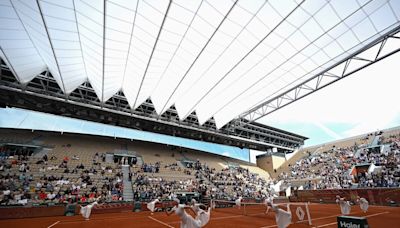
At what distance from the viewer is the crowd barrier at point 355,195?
72.7 feet

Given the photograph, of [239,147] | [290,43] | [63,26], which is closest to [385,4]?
[290,43]

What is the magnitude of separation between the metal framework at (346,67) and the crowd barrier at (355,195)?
1202cm

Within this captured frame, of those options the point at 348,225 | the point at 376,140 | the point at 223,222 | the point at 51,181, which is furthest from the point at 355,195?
the point at 51,181

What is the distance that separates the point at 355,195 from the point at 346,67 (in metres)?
14.7

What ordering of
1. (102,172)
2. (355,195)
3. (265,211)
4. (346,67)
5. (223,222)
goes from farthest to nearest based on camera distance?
Result: (102,172) < (355,195) < (265,211) < (346,67) < (223,222)

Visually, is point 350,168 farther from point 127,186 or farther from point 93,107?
point 93,107

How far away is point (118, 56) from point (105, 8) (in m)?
4.28

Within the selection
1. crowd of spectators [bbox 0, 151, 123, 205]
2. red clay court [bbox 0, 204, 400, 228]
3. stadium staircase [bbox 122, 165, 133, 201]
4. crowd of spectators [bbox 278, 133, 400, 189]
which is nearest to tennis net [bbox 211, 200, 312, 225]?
red clay court [bbox 0, 204, 400, 228]

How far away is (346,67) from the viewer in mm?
18391

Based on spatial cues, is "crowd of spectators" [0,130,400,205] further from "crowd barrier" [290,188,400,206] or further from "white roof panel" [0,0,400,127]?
"white roof panel" [0,0,400,127]

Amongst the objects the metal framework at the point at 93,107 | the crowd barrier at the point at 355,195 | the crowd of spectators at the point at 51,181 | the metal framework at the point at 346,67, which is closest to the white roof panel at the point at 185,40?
the metal framework at the point at 346,67

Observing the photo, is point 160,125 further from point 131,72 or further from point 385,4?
point 385,4

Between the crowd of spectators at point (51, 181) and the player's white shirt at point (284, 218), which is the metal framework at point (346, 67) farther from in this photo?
the crowd of spectators at point (51, 181)

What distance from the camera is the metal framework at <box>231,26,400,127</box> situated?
15914 mm
